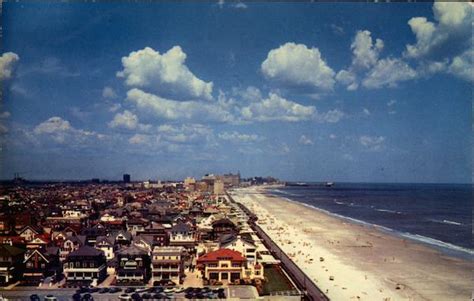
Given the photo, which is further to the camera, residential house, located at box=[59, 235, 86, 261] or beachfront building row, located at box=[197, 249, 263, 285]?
residential house, located at box=[59, 235, 86, 261]

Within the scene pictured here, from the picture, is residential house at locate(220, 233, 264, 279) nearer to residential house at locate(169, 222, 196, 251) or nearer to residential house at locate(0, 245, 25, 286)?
residential house at locate(169, 222, 196, 251)

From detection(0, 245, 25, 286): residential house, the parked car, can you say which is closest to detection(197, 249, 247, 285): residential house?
the parked car

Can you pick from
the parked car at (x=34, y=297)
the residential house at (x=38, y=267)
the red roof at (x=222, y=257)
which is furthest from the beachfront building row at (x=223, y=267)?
the parked car at (x=34, y=297)

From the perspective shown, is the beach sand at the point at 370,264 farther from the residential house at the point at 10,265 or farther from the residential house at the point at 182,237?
the residential house at the point at 10,265

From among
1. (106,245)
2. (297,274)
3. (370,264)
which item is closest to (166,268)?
(297,274)

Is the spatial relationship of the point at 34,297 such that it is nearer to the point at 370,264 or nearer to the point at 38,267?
the point at 38,267

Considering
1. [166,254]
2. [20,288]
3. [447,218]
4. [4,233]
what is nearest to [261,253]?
[166,254]

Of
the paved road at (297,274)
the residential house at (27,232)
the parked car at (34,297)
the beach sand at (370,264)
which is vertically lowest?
the beach sand at (370,264)

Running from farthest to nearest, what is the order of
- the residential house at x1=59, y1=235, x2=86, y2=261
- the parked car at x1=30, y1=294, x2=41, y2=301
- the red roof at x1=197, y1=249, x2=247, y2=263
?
the residential house at x1=59, y1=235, x2=86, y2=261 < the red roof at x1=197, y1=249, x2=247, y2=263 < the parked car at x1=30, y1=294, x2=41, y2=301

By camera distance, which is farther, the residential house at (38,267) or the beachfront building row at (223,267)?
the beachfront building row at (223,267)
